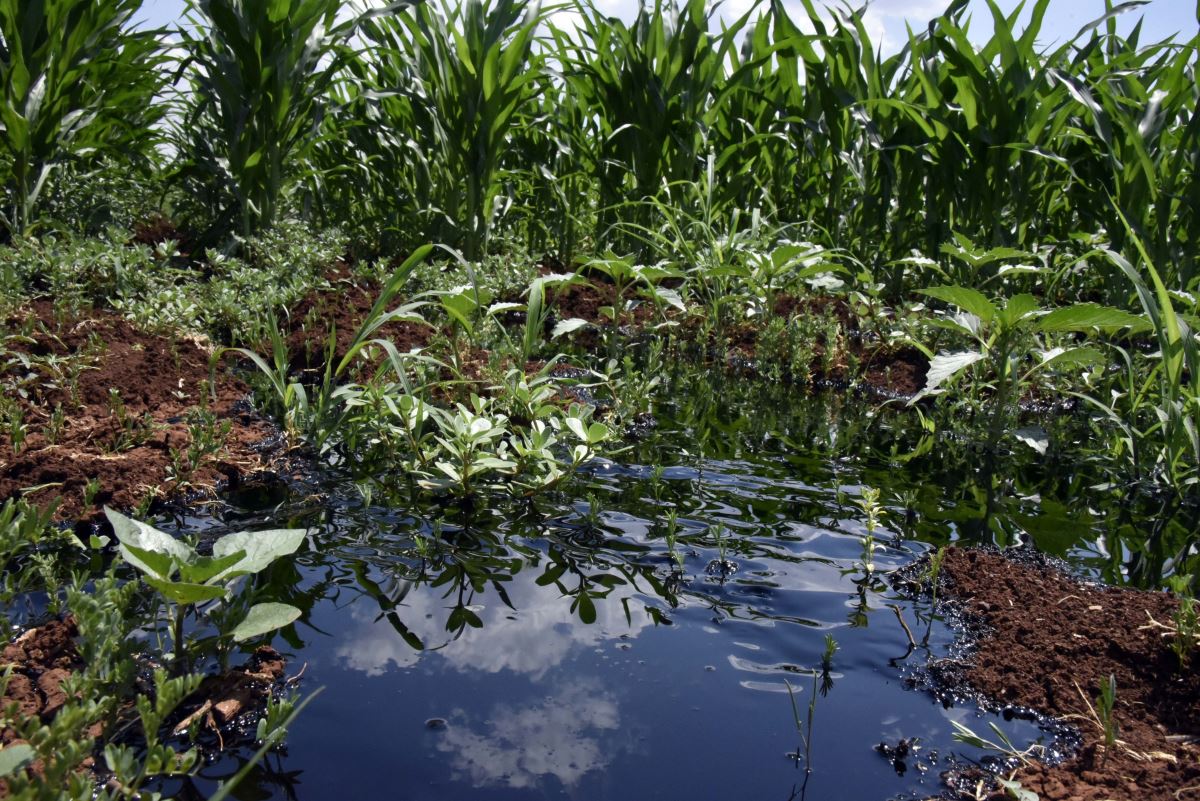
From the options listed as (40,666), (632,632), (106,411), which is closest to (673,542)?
(632,632)

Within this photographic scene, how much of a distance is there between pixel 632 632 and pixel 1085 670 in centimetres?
78

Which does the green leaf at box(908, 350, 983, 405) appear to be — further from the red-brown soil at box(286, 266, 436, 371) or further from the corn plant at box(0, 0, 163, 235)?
the corn plant at box(0, 0, 163, 235)

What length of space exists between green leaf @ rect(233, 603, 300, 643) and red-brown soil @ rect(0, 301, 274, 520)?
620 mm

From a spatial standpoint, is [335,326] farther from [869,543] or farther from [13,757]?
[13,757]

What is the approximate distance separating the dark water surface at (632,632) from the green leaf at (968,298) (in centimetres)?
47

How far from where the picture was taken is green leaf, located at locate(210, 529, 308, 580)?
144 cm

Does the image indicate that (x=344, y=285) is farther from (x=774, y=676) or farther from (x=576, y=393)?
(x=774, y=676)

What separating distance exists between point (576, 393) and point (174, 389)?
1.27 m

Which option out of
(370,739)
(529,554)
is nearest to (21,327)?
(529,554)

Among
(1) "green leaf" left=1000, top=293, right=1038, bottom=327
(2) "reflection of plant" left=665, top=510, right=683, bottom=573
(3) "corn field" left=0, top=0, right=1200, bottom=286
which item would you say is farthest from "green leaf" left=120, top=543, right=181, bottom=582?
(3) "corn field" left=0, top=0, right=1200, bottom=286

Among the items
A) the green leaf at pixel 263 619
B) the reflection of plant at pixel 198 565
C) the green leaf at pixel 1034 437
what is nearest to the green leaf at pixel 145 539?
the reflection of plant at pixel 198 565

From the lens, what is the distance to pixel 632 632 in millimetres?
1705

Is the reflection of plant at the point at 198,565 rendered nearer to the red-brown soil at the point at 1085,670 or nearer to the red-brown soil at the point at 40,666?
the red-brown soil at the point at 40,666

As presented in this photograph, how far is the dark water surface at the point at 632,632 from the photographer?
1.33m
